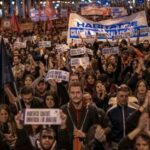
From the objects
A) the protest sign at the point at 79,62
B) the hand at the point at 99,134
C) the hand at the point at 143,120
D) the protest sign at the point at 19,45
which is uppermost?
the hand at the point at 143,120

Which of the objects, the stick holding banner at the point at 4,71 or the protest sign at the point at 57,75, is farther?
the protest sign at the point at 57,75

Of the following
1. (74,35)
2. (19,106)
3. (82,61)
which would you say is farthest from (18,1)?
(19,106)

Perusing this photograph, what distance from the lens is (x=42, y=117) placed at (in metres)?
7.29

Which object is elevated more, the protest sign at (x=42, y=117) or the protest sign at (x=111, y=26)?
the protest sign at (x=42, y=117)

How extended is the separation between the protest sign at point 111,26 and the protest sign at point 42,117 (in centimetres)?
1212

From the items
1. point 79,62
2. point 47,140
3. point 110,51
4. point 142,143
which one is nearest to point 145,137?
point 142,143

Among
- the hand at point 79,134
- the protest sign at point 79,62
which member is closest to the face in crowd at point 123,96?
the hand at point 79,134

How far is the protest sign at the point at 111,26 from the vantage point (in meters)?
19.7

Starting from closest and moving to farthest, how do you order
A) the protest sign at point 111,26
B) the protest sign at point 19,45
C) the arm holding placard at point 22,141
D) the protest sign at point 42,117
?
1. the arm holding placard at point 22,141
2. the protest sign at point 42,117
3. the protest sign at point 111,26
4. the protest sign at point 19,45

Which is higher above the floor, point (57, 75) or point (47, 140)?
point (47, 140)

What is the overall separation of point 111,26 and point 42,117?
42.3ft

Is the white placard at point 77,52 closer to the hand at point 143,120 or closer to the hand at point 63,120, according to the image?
the hand at point 63,120

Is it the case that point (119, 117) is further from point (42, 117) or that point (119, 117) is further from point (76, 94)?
point (42, 117)

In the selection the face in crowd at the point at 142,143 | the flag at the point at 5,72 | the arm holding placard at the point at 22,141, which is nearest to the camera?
the face in crowd at the point at 142,143
